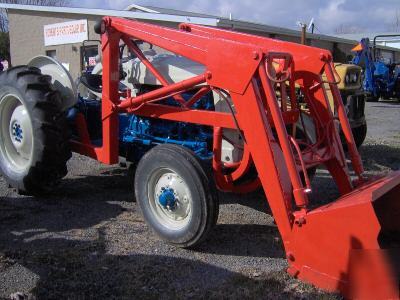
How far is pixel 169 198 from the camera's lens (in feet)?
14.1

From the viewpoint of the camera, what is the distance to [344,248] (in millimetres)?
3275

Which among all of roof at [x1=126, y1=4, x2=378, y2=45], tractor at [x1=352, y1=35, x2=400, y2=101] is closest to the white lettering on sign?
roof at [x1=126, y1=4, x2=378, y2=45]

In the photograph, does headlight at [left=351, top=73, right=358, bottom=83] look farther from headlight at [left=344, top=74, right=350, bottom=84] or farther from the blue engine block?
the blue engine block

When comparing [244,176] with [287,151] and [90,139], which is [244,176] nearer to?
[287,151]

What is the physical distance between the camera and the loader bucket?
3.14 m

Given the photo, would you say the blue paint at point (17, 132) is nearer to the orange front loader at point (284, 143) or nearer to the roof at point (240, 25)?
the orange front loader at point (284, 143)

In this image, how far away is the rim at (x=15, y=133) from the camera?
5656mm

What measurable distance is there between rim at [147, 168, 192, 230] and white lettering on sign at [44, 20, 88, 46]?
18.1 meters

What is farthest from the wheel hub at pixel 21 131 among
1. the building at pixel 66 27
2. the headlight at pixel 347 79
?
the building at pixel 66 27

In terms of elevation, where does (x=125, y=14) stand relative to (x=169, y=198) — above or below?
above

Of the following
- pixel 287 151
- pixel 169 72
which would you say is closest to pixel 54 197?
pixel 169 72

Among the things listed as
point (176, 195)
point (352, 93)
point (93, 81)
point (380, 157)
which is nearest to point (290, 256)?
point (176, 195)

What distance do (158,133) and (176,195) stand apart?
4.05 ft

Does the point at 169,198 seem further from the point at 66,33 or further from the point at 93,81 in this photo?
the point at 66,33
